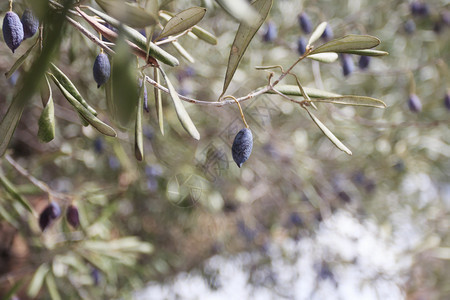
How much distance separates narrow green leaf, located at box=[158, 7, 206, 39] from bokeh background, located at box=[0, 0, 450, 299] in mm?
1022

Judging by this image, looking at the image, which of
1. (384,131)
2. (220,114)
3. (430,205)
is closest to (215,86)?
(220,114)

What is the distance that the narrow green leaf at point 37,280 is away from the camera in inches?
62.5

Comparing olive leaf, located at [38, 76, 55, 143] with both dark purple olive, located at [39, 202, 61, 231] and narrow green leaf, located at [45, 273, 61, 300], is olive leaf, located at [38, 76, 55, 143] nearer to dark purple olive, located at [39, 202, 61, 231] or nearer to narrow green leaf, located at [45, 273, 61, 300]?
dark purple olive, located at [39, 202, 61, 231]

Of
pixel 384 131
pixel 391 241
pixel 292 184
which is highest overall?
pixel 384 131

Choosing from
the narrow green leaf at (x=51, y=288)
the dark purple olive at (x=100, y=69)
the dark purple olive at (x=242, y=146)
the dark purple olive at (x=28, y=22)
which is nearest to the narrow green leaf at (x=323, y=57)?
the dark purple olive at (x=242, y=146)

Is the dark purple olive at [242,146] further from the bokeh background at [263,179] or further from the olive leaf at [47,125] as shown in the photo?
the bokeh background at [263,179]

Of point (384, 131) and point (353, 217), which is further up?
point (384, 131)

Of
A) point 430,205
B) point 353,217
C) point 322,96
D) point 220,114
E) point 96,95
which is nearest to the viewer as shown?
point 322,96

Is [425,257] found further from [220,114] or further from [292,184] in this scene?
[220,114]

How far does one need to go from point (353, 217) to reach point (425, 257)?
0.73m

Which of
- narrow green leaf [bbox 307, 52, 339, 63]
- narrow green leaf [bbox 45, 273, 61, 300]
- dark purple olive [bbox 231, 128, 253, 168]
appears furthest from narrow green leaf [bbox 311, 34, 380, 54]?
narrow green leaf [bbox 45, 273, 61, 300]

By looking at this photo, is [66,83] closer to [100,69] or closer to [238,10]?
[100,69]

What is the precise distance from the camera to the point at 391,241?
3.12 meters

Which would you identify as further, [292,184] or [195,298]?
[195,298]
